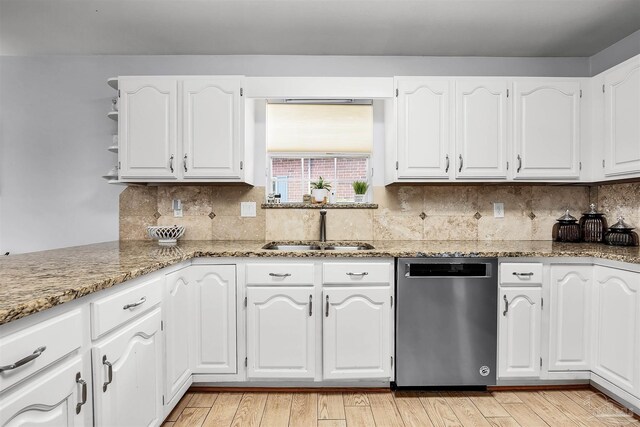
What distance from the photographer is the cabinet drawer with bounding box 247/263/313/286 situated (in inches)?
83.5

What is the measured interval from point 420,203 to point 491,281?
896mm

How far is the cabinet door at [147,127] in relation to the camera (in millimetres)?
2406

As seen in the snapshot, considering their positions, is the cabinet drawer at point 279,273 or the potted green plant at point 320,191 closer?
the cabinet drawer at point 279,273

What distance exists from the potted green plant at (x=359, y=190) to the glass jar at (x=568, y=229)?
1.53 metres

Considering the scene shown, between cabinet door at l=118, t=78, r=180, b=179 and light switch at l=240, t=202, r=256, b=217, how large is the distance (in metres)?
0.61

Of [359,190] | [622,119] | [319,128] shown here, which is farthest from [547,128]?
[319,128]

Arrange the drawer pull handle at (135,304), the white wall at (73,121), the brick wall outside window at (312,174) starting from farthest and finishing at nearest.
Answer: the brick wall outside window at (312,174) → the white wall at (73,121) → the drawer pull handle at (135,304)

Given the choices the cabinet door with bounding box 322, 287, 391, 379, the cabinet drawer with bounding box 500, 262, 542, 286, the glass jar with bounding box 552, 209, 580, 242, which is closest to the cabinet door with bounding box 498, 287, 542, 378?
the cabinet drawer with bounding box 500, 262, 542, 286

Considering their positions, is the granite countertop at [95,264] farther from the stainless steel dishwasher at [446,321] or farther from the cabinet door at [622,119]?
the cabinet door at [622,119]

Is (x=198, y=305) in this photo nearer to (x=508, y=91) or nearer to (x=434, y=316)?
(x=434, y=316)

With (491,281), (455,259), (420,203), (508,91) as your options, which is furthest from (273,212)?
(508,91)

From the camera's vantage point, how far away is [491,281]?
209 centimetres

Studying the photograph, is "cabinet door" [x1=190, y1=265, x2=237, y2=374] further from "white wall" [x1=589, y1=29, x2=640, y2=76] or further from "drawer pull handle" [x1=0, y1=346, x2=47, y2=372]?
"white wall" [x1=589, y1=29, x2=640, y2=76]

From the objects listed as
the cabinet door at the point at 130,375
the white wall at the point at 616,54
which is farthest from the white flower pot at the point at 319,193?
the white wall at the point at 616,54
